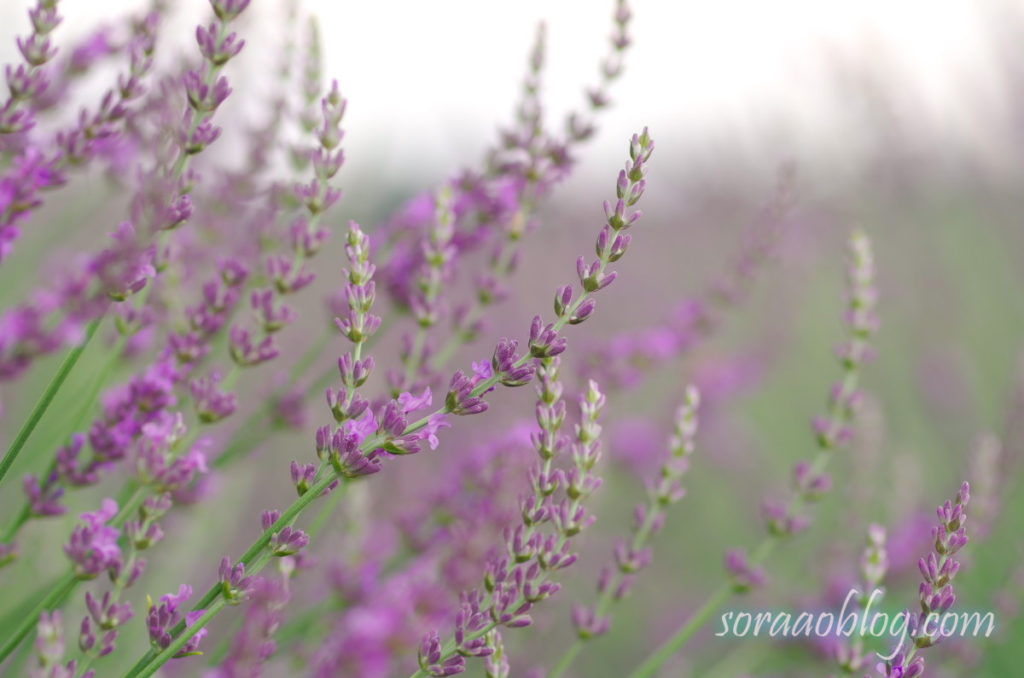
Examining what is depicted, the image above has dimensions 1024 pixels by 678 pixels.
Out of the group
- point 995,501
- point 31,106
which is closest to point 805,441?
point 995,501

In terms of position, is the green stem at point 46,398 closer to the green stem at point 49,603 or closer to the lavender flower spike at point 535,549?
the green stem at point 49,603

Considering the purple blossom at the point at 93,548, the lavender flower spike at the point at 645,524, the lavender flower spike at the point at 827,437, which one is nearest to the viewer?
the purple blossom at the point at 93,548

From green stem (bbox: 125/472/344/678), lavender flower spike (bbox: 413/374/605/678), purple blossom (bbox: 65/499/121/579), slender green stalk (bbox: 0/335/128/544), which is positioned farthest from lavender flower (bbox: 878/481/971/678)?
slender green stalk (bbox: 0/335/128/544)

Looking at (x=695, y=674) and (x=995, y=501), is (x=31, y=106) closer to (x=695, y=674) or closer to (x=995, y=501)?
(x=995, y=501)

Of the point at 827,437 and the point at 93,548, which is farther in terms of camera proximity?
the point at 827,437

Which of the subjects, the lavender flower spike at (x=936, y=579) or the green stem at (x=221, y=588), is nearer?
the green stem at (x=221, y=588)

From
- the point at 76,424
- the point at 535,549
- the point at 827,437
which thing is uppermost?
the point at 76,424

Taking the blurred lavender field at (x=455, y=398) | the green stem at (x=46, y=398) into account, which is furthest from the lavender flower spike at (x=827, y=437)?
the green stem at (x=46, y=398)

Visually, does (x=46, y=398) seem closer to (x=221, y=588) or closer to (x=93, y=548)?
(x=93, y=548)

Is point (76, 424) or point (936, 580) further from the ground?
point (76, 424)

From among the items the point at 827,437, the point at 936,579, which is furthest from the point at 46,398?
the point at 827,437

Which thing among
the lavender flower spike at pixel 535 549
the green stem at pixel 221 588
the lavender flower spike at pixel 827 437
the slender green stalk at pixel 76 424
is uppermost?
the slender green stalk at pixel 76 424

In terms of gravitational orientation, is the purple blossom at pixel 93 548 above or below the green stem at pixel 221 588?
above
